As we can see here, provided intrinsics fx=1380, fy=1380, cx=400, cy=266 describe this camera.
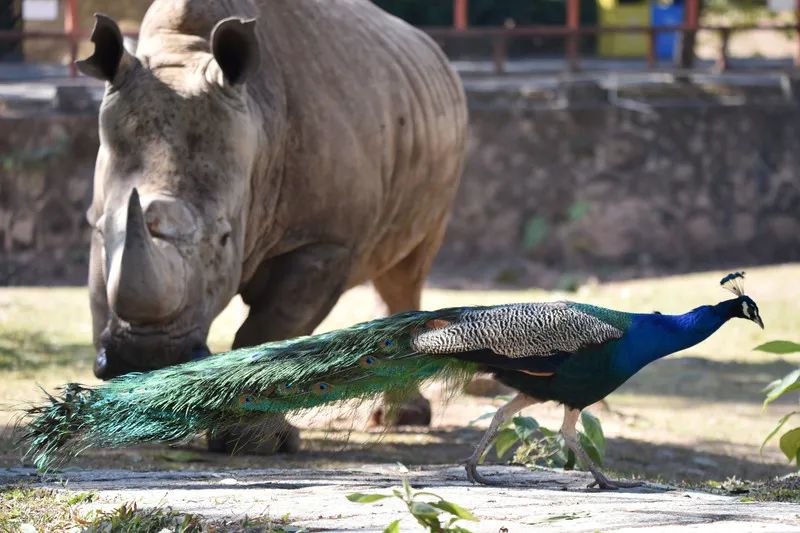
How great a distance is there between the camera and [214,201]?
6.54 meters

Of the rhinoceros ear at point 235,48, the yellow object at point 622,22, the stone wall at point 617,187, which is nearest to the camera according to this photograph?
the rhinoceros ear at point 235,48

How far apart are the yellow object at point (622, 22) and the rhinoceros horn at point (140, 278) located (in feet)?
60.6

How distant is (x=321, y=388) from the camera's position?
206 inches

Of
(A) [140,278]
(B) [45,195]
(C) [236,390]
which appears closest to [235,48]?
(A) [140,278]

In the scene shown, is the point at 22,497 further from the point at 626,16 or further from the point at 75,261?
the point at 626,16

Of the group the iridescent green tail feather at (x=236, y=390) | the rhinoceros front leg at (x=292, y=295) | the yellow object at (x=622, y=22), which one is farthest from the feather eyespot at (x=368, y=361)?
the yellow object at (x=622, y=22)

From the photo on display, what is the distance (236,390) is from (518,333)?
3.55ft

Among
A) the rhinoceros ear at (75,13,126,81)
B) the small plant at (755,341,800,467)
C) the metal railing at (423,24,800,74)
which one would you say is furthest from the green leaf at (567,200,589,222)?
the small plant at (755,341,800,467)

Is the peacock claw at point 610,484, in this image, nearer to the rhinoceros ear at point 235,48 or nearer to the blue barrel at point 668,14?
the rhinoceros ear at point 235,48

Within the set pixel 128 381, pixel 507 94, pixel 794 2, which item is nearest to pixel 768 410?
pixel 128 381

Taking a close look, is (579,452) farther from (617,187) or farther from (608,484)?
(617,187)

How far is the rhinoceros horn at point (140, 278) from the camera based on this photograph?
5.75m

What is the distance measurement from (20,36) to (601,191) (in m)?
6.72

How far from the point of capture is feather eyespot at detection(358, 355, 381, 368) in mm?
5227
